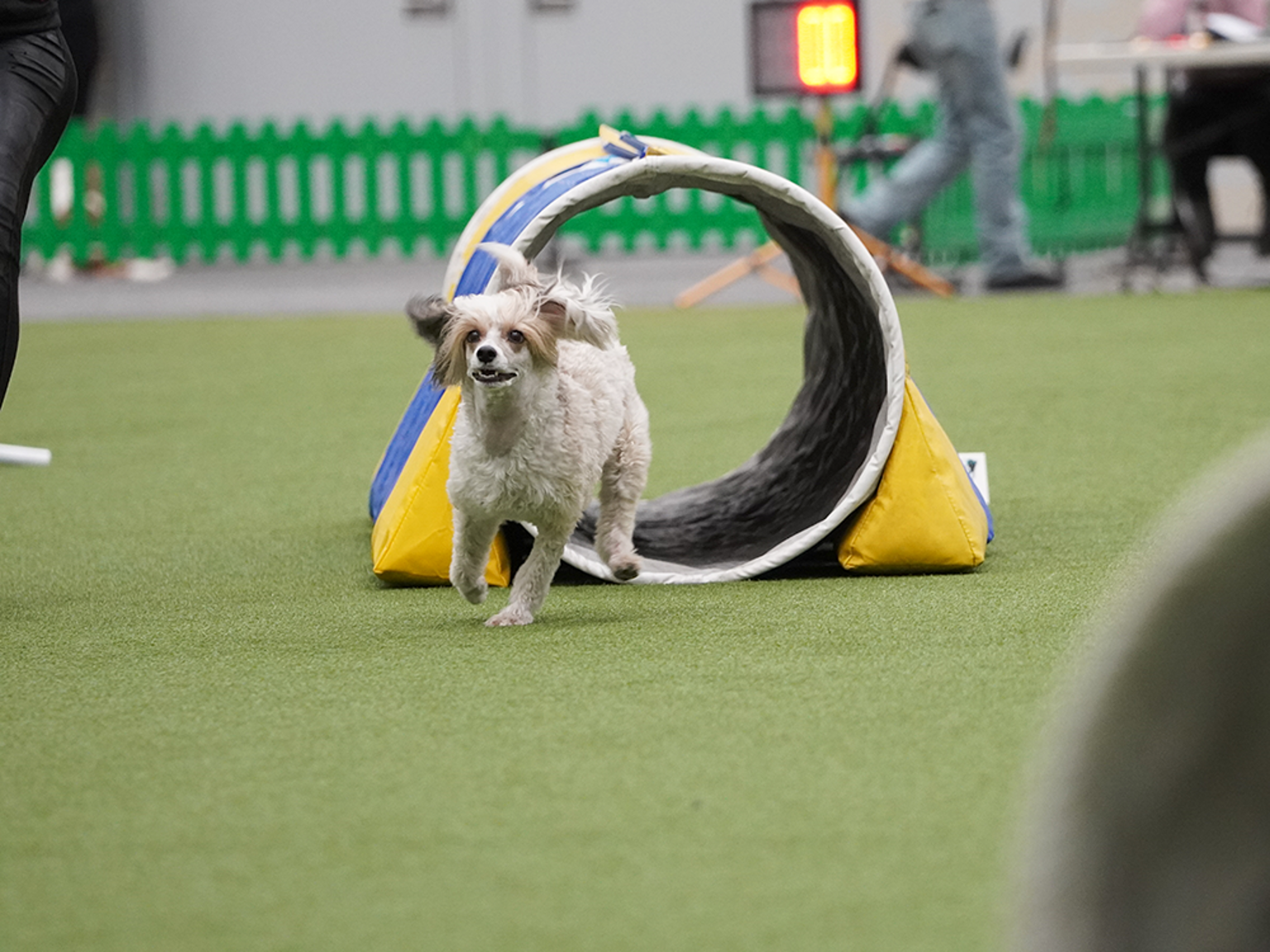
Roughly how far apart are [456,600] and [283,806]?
1460 mm

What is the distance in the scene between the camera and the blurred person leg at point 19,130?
3.61 metres

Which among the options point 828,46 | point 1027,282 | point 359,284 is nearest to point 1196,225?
point 1027,282

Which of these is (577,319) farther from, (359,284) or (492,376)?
(359,284)

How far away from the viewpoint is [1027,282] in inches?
417

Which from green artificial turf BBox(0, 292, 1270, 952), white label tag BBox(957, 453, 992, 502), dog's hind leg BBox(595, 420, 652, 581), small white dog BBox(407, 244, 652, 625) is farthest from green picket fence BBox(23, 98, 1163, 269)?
small white dog BBox(407, 244, 652, 625)

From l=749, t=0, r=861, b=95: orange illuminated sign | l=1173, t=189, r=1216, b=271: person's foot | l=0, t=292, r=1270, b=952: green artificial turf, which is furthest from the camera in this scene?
l=749, t=0, r=861, b=95: orange illuminated sign

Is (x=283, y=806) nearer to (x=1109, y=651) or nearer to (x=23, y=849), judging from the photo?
(x=23, y=849)

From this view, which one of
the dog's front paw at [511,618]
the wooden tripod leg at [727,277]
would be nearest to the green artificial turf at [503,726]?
the dog's front paw at [511,618]

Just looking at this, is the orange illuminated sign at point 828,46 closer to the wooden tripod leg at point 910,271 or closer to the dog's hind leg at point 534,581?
the wooden tripod leg at point 910,271

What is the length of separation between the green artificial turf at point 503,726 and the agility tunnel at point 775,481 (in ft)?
0.36

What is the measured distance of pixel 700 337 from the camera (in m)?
9.16

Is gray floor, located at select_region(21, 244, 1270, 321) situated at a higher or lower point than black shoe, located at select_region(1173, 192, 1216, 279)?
lower

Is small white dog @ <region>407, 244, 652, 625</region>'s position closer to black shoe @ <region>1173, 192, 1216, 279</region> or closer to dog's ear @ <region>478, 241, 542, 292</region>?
dog's ear @ <region>478, 241, 542, 292</region>

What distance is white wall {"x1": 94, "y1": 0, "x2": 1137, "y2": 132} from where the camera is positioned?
16.2 meters
